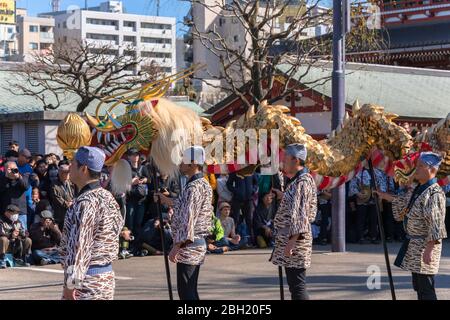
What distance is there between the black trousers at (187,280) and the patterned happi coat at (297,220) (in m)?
0.81

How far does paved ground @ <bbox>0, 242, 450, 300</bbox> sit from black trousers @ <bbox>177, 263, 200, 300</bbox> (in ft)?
6.90

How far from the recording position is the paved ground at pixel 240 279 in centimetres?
972

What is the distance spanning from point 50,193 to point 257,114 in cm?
478

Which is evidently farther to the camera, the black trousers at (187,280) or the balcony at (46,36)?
the balcony at (46,36)

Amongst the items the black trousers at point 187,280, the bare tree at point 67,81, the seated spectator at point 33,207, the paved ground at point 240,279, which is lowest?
the paved ground at point 240,279

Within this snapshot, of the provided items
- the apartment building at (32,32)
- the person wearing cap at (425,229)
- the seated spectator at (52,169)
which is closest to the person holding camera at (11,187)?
the seated spectator at (52,169)

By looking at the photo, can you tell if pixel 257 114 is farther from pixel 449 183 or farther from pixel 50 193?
pixel 50 193

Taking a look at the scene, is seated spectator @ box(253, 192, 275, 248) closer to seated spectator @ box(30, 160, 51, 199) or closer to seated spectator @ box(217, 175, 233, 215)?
seated spectator @ box(217, 175, 233, 215)

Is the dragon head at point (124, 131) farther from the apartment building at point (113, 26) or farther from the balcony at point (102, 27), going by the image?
the balcony at point (102, 27)

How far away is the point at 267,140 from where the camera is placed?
30.1 ft

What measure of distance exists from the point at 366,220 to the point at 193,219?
8419 millimetres

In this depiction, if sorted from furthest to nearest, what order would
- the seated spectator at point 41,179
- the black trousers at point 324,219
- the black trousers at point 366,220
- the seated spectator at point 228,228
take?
the black trousers at point 366,220, the black trousers at point 324,219, the seated spectator at point 228,228, the seated spectator at point 41,179

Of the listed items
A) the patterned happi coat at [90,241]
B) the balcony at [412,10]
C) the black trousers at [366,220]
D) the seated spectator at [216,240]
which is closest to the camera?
Result: the patterned happi coat at [90,241]
